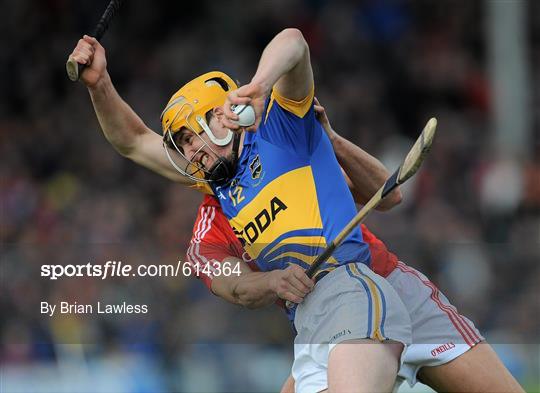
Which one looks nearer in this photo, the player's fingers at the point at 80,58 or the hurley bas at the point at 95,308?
the player's fingers at the point at 80,58

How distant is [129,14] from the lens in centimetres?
1052

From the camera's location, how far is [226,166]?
14.4 feet

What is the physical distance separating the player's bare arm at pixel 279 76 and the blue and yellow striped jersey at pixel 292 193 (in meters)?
0.05

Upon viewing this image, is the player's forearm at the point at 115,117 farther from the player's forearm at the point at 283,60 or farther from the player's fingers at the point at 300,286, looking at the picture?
the player's fingers at the point at 300,286

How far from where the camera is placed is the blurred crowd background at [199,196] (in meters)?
6.71

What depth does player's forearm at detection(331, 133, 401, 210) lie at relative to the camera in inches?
189

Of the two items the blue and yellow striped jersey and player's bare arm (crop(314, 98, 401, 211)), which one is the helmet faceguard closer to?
the blue and yellow striped jersey

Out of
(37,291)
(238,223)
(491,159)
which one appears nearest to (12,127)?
(37,291)

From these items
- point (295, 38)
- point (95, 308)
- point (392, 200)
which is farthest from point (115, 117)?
point (95, 308)

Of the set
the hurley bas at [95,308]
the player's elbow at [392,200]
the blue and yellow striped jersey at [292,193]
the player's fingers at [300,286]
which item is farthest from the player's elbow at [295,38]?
the hurley bas at [95,308]

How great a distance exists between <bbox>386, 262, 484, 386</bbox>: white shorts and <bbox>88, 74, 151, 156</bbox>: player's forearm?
1150mm

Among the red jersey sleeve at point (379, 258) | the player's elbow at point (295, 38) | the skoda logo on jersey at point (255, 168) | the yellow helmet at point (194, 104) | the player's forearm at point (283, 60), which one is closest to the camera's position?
the player's forearm at point (283, 60)

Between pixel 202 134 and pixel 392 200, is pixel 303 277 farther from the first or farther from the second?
pixel 392 200

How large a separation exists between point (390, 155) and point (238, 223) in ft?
16.3
